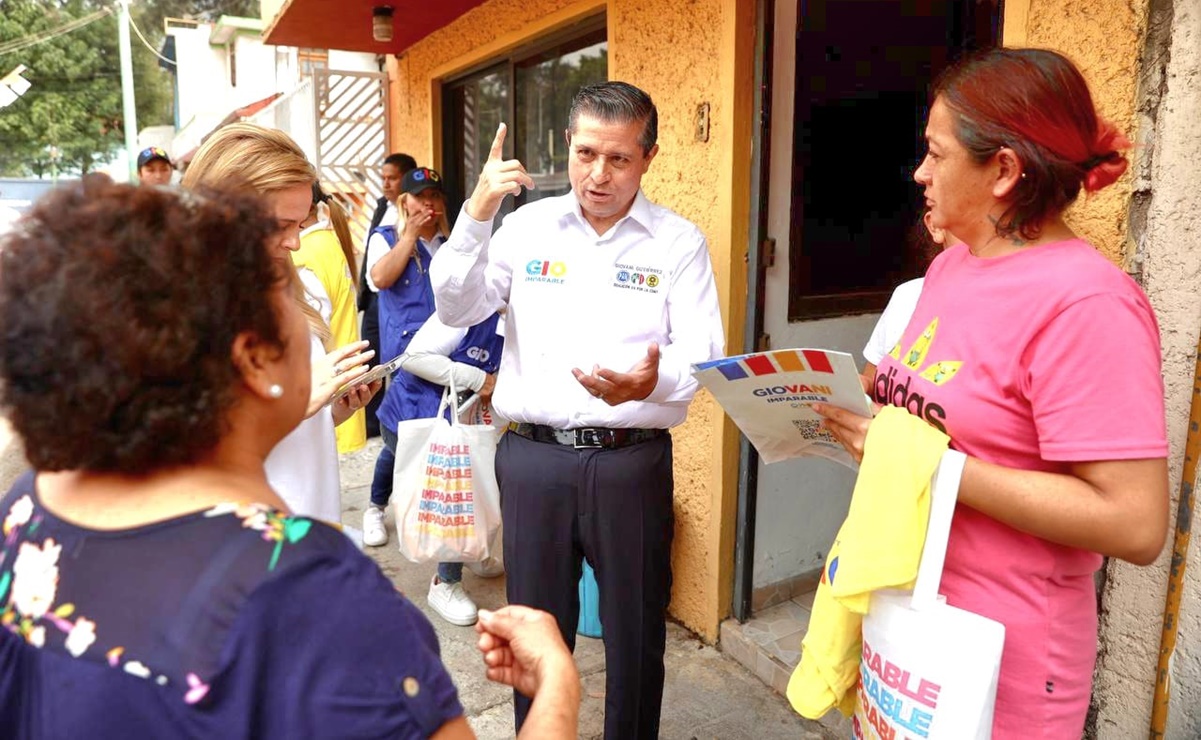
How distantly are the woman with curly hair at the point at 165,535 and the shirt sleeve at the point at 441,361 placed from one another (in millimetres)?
2478

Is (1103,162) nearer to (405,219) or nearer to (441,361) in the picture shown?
(441,361)

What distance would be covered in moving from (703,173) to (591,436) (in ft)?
4.28

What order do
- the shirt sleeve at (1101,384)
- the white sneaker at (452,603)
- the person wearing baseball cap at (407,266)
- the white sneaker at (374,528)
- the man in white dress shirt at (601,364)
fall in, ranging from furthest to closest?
the white sneaker at (374,528) < the person wearing baseball cap at (407,266) < the white sneaker at (452,603) < the man in white dress shirt at (601,364) < the shirt sleeve at (1101,384)

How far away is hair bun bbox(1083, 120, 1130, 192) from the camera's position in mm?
1354

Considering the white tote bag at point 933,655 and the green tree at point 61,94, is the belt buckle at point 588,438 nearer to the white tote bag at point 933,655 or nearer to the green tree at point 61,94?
the white tote bag at point 933,655

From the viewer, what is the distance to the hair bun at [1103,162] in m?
1.35

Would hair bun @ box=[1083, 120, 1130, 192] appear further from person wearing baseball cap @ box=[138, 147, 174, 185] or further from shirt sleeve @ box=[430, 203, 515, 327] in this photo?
person wearing baseball cap @ box=[138, 147, 174, 185]

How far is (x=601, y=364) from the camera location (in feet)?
7.45

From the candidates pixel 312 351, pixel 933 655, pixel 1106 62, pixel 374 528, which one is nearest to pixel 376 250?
pixel 374 528

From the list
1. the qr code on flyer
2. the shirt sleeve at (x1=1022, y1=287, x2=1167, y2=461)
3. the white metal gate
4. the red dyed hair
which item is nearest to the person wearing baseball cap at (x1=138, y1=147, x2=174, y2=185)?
the white metal gate

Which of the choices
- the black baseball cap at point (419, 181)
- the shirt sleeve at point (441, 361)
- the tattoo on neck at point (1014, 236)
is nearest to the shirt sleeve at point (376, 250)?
the black baseball cap at point (419, 181)

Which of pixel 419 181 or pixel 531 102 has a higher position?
pixel 531 102

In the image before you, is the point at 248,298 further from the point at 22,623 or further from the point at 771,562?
the point at 771,562

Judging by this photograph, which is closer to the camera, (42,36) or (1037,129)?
(1037,129)
